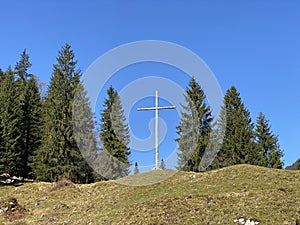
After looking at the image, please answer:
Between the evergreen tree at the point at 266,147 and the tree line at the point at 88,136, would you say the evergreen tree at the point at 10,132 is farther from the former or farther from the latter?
the evergreen tree at the point at 266,147

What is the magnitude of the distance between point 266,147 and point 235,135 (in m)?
4.52

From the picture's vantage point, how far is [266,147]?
41062 millimetres

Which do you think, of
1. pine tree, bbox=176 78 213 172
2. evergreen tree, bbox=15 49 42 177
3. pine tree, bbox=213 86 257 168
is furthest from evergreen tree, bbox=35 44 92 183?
pine tree, bbox=213 86 257 168

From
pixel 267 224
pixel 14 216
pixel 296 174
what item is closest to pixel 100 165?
pixel 14 216

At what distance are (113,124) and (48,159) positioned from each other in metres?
9.66

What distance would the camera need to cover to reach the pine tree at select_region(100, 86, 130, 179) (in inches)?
1471

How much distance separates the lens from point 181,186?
65.4 ft

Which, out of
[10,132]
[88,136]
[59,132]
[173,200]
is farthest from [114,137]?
[173,200]

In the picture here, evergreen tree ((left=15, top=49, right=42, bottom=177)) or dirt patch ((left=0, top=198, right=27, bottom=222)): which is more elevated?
evergreen tree ((left=15, top=49, right=42, bottom=177))

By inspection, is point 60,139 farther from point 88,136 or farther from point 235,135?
point 235,135

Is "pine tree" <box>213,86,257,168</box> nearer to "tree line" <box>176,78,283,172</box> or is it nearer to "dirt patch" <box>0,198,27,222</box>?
"tree line" <box>176,78,283,172</box>

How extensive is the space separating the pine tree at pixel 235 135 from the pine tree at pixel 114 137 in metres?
12.0

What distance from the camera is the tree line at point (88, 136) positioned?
3535 centimetres

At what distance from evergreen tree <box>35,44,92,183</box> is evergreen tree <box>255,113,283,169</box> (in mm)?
21614
